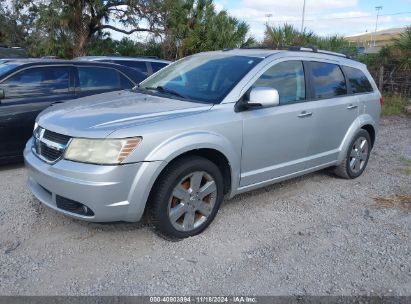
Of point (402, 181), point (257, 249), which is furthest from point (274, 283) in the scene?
point (402, 181)

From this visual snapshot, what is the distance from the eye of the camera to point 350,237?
4.04m

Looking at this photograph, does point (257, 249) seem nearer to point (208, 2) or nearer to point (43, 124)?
point (43, 124)

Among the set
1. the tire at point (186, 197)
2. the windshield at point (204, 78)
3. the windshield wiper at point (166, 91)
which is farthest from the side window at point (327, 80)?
the tire at point (186, 197)

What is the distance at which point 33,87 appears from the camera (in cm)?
590

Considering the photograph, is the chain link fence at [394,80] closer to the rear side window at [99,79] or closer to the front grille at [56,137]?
the rear side window at [99,79]

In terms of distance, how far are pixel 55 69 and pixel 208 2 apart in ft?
36.1

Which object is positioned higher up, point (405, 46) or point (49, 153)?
point (405, 46)

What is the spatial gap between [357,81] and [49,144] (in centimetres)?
410

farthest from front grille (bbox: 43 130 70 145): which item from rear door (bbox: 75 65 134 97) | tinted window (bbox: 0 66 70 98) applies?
rear door (bbox: 75 65 134 97)

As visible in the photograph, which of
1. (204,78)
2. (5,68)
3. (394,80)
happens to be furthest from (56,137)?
(394,80)

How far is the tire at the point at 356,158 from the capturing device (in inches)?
224

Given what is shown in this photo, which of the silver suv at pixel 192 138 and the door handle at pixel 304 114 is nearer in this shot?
the silver suv at pixel 192 138

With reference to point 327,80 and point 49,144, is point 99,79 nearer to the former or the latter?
point 49,144

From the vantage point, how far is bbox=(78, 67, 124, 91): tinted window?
251 inches
